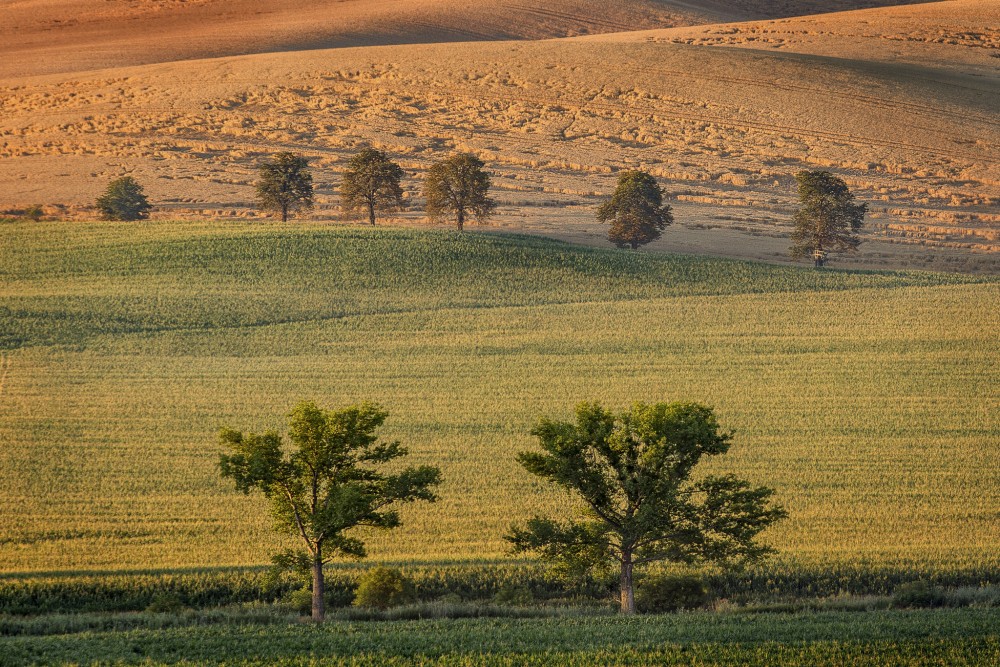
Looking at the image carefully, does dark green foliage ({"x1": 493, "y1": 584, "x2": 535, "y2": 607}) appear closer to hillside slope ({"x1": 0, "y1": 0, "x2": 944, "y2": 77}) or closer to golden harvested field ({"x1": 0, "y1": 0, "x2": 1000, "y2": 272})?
golden harvested field ({"x1": 0, "y1": 0, "x2": 1000, "y2": 272})

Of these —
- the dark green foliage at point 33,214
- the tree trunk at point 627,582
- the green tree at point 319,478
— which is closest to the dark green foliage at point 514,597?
the tree trunk at point 627,582

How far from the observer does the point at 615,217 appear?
79562mm

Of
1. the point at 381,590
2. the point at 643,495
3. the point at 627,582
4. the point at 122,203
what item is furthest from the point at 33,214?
the point at 627,582

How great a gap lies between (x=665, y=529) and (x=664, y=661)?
594 cm

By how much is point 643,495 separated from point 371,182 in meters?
56.4

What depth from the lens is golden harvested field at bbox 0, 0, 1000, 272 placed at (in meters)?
89.7

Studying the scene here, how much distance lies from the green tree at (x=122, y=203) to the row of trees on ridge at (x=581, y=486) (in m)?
65.4

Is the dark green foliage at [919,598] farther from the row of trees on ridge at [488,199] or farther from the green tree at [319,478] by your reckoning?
the row of trees on ridge at [488,199]

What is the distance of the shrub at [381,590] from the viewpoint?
2527 cm

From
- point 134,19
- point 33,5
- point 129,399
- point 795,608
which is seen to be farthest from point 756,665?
point 33,5

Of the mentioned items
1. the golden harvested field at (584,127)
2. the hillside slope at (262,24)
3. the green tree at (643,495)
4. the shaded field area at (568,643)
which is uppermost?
the hillside slope at (262,24)

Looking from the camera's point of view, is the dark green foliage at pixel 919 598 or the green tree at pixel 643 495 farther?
the green tree at pixel 643 495

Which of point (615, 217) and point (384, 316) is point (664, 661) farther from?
point (615, 217)

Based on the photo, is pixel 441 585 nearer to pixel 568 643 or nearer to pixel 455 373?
pixel 568 643
